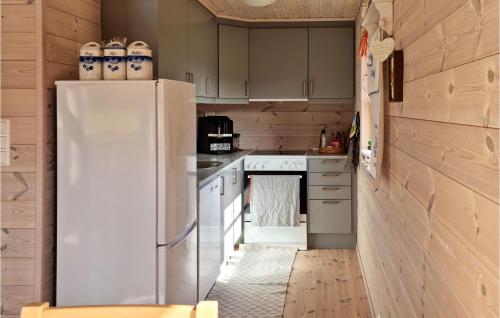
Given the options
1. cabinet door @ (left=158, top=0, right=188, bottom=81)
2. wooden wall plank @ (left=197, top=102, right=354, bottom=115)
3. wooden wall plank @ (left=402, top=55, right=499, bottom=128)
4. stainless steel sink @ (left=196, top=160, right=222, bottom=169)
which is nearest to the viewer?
wooden wall plank @ (left=402, top=55, right=499, bottom=128)

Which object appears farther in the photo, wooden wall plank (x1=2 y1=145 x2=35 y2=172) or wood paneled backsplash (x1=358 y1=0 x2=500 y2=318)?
wooden wall plank (x1=2 y1=145 x2=35 y2=172)

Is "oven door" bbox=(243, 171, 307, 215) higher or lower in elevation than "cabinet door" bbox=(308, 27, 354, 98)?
lower

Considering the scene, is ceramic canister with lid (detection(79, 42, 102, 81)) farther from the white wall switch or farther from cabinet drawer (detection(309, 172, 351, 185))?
cabinet drawer (detection(309, 172, 351, 185))

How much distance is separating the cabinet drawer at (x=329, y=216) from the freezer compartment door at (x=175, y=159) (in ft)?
7.03

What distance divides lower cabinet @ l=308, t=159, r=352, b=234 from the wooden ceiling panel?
4.44 ft

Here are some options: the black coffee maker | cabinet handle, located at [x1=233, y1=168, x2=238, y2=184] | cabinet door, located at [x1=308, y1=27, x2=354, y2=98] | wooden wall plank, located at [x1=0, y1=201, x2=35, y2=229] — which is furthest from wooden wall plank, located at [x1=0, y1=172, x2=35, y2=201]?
cabinet door, located at [x1=308, y1=27, x2=354, y2=98]

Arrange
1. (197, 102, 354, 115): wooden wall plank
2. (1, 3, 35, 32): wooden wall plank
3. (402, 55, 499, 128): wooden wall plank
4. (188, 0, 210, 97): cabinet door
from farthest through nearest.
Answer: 1. (197, 102, 354, 115): wooden wall plank
2. (188, 0, 210, 97): cabinet door
3. (1, 3, 35, 32): wooden wall plank
4. (402, 55, 499, 128): wooden wall plank

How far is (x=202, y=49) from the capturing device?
4.46m

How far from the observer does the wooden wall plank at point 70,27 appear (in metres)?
2.46

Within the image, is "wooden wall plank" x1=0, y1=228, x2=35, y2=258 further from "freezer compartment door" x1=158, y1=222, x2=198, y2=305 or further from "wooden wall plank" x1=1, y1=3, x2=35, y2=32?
"wooden wall plank" x1=1, y1=3, x2=35, y2=32

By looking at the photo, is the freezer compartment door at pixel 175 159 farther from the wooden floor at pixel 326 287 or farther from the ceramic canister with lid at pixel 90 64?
the wooden floor at pixel 326 287

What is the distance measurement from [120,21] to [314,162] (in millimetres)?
2476

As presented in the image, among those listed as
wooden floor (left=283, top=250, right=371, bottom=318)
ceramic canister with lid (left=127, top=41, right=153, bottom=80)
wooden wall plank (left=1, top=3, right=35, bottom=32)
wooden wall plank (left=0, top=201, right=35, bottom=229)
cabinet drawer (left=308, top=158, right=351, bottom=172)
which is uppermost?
wooden wall plank (left=1, top=3, right=35, bottom=32)

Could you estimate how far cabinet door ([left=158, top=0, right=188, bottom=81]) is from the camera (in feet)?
10.4
